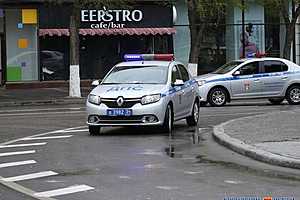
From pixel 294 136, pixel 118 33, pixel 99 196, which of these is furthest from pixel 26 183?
pixel 118 33

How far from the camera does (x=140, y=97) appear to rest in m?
14.3

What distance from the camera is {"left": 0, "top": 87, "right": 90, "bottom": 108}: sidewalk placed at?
85.2ft

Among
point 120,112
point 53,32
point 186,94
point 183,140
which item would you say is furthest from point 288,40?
point 183,140

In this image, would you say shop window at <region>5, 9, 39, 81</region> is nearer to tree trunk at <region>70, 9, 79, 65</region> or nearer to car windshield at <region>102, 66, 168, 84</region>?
tree trunk at <region>70, 9, 79, 65</region>

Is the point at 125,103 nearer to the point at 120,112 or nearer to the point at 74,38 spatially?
the point at 120,112

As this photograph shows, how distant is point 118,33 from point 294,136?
20.9m

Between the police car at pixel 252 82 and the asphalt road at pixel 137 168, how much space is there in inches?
266

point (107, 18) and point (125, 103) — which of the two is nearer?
point (125, 103)

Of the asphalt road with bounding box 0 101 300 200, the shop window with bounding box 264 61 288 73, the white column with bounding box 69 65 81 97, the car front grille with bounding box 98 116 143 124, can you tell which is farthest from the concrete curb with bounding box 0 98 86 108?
the car front grille with bounding box 98 116 143 124

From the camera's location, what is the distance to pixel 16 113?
21312 millimetres

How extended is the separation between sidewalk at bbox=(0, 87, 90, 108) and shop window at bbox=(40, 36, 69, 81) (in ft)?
3.68

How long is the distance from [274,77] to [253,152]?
12470 millimetres

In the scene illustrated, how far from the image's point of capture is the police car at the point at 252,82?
22.6 m

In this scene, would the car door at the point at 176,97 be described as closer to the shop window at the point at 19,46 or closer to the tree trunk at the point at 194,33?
the tree trunk at the point at 194,33
